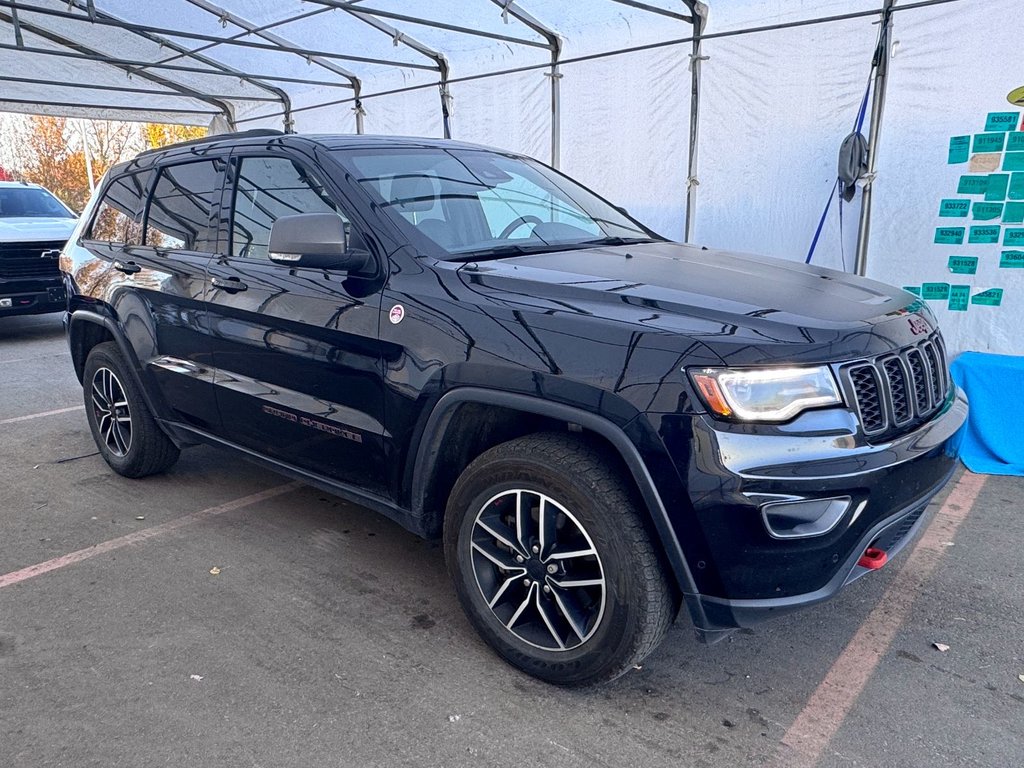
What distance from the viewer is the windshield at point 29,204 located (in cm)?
984

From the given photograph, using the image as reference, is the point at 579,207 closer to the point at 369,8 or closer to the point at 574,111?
the point at 574,111

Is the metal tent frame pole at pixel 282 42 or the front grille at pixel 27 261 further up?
the metal tent frame pole at pixel 282 42

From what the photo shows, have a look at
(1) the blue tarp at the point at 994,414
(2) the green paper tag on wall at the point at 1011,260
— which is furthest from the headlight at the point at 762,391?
(2) the green paper tag on wall at the point at 1011,260

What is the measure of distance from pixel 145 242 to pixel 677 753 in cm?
356

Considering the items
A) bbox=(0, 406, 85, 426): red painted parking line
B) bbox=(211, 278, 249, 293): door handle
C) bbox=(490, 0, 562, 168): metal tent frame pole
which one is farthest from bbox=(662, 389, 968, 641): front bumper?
bbox=(490, 0, 562, 168): metal tent frame pole

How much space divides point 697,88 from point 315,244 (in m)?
4.69

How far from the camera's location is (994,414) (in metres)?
4.94

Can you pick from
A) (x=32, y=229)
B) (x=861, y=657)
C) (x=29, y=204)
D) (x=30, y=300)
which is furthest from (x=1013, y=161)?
(x=29, y=204)

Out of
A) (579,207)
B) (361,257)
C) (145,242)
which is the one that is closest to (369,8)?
(145,242)

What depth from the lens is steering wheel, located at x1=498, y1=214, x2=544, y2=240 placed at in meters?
3.24

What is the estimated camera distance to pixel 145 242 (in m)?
4.13

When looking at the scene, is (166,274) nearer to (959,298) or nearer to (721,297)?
(721,297)

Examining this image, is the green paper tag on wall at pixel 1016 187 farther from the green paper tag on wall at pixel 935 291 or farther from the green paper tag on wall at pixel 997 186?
the green paper tag on wall at pixel 935 291

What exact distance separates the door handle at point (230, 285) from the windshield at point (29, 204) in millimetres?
7932
